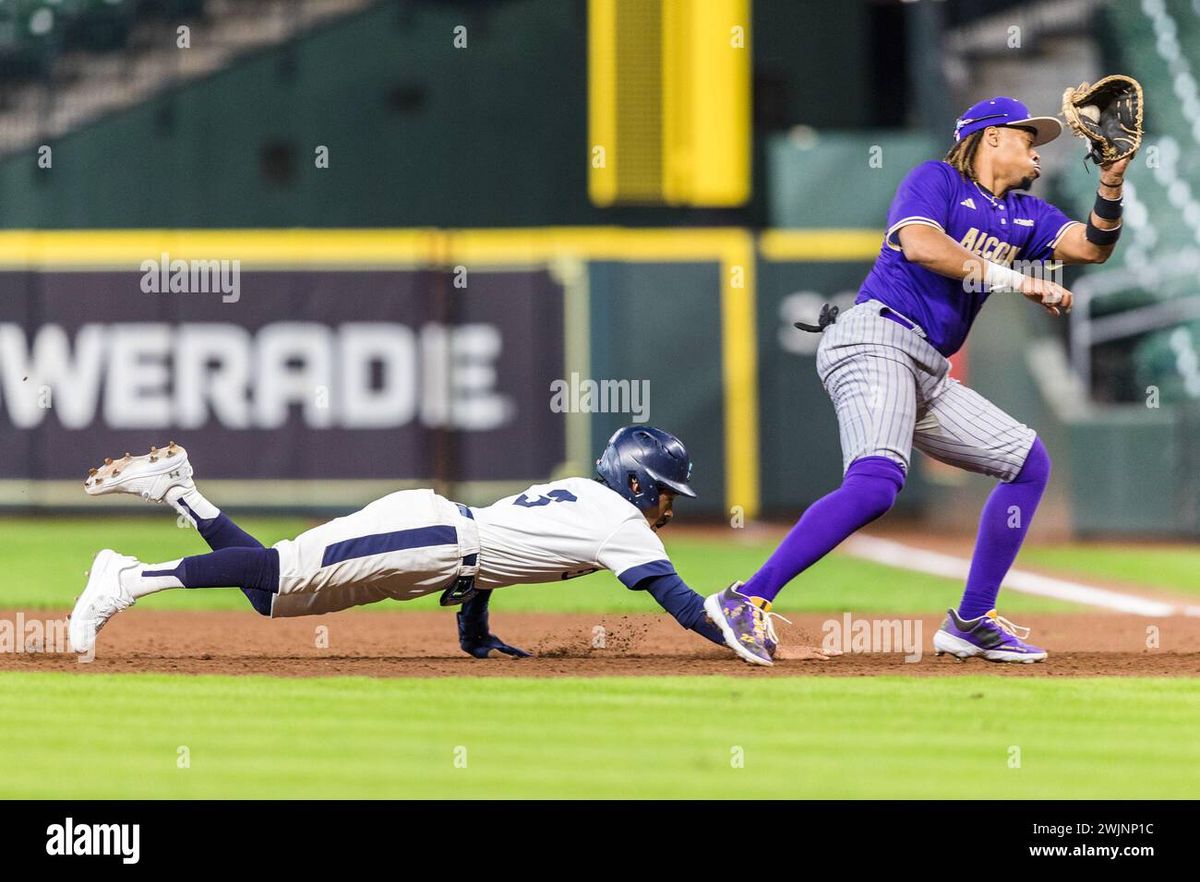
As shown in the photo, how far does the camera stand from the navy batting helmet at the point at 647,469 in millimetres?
5520

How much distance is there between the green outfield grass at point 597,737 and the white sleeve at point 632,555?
335 millimetres

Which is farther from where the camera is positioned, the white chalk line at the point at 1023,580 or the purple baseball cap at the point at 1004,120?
the white chalk line at the point at 1023,580

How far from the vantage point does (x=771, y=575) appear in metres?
5.34

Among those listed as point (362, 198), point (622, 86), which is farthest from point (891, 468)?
point (362, 198)

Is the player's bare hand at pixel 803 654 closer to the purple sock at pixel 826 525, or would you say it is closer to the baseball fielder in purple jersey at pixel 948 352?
the baseball fielder in purple jersey at pixel 948 352

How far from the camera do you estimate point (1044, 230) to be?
5867 mm

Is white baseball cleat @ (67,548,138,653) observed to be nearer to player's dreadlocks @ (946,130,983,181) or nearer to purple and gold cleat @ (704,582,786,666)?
purple and gold cleat @ (704,582,786,666)

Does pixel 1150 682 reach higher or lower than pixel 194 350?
lower

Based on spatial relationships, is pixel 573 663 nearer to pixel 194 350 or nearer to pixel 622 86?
pixel 194 350

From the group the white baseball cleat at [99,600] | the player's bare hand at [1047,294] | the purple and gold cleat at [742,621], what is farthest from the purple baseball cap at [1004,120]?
the white baseball cleat at [99,600]

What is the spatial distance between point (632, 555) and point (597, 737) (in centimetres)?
91

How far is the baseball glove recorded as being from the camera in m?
5.69

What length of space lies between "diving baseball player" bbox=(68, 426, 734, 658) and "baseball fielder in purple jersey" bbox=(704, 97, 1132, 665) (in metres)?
0.34

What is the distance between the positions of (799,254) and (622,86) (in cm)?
216
